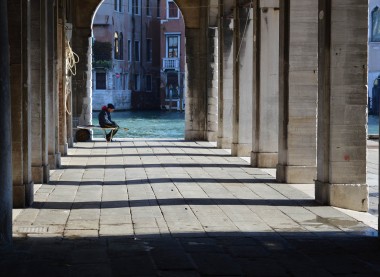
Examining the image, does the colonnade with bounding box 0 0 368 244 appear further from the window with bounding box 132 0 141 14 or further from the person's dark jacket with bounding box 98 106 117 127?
the window with bounding box 132 0 141 14

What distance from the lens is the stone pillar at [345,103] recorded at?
9617 mm

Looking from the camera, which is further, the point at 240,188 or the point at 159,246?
the point at 240,188

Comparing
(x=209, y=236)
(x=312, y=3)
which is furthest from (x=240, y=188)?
(x=209, y=236)

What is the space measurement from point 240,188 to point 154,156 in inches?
229

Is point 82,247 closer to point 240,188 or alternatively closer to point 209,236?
point 209,236

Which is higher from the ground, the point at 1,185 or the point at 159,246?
the point at 1,185

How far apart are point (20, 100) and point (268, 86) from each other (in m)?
6.15

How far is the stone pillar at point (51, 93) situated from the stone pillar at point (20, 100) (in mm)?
3904

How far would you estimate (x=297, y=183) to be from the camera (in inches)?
468

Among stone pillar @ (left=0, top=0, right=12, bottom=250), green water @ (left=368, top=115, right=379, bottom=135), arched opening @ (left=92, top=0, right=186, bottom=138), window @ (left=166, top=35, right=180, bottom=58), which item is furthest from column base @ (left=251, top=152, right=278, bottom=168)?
window @ (left=166, top=35, right=180, bottom=58)

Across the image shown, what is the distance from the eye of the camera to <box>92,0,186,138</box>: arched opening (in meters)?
62.9

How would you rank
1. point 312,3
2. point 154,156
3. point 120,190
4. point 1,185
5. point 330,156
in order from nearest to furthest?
point 1,185 → point 330,156 → point 120,190 → point 312,3 → point 154,156

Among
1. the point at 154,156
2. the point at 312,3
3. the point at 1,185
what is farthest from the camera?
the point at 154,156

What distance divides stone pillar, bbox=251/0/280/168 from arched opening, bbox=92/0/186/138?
4603 cm
